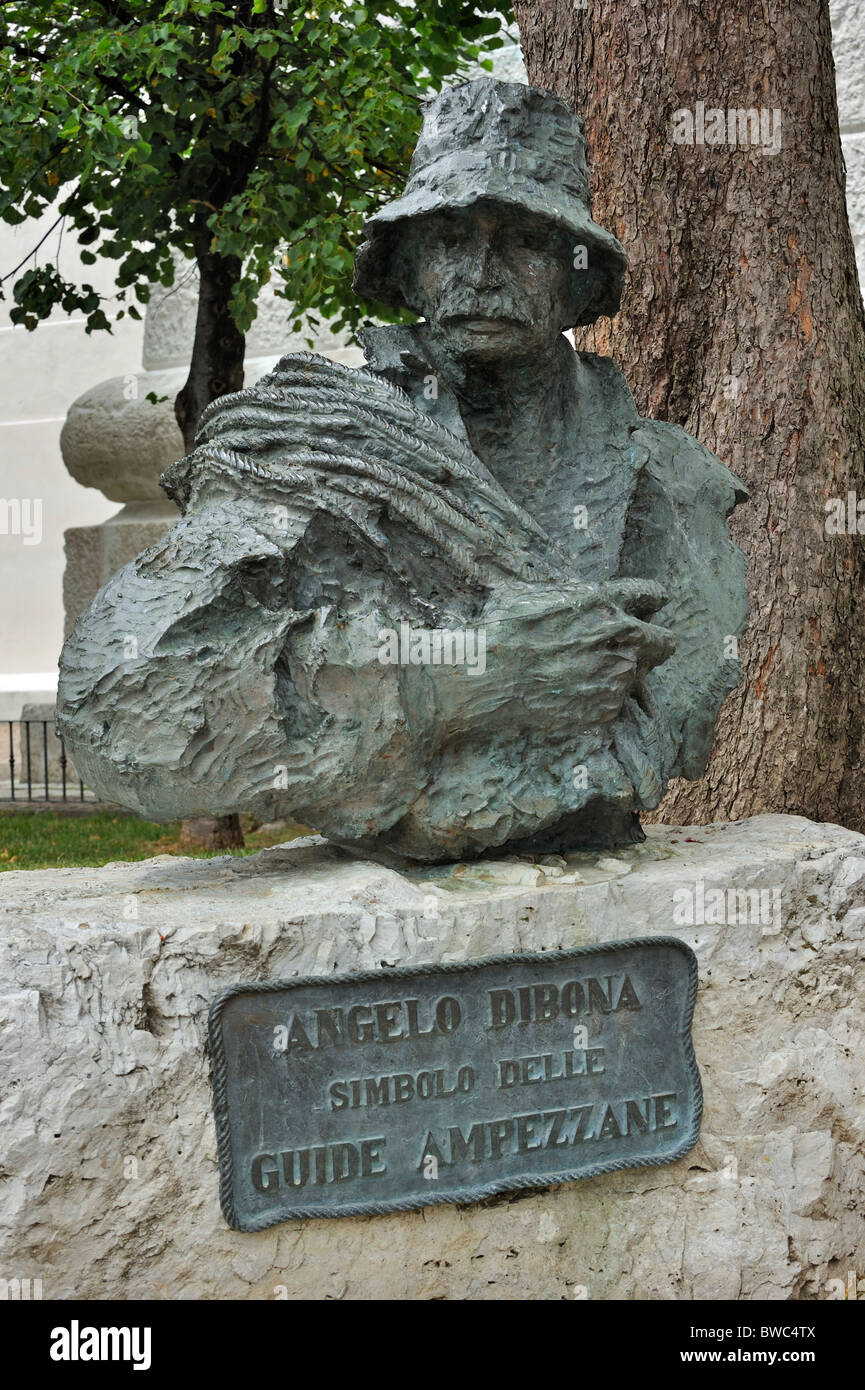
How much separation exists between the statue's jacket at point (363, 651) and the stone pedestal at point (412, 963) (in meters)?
0.19

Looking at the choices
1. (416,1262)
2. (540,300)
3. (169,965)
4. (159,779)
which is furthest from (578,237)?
(416,1262)

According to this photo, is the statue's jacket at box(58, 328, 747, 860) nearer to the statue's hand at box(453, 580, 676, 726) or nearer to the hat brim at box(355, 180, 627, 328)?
the statue's hand at box(453, 580, 676, 726)

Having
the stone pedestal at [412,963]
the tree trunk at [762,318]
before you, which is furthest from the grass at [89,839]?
the stone pedestal at [412,963]

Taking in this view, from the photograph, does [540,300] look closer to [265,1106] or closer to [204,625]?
[204,625]

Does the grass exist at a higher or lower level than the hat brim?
lower

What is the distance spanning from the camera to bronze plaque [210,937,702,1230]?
2809mm

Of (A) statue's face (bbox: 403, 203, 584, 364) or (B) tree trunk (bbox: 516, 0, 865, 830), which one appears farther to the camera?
(B) tree trunk (bbox: 516, 0, 865, 830)

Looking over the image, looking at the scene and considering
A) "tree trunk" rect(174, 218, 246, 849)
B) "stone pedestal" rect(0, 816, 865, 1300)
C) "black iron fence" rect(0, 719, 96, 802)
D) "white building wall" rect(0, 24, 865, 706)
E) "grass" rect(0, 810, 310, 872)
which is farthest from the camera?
"white building wall" rect(0, 24, 865, 706)

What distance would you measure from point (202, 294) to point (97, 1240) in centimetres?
508

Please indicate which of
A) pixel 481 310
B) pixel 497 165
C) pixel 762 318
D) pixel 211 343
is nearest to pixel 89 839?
pixel 211 343

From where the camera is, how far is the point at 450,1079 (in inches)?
116

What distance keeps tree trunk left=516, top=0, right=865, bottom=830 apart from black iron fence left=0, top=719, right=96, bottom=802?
16.4ft

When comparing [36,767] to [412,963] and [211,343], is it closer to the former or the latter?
[211,343]

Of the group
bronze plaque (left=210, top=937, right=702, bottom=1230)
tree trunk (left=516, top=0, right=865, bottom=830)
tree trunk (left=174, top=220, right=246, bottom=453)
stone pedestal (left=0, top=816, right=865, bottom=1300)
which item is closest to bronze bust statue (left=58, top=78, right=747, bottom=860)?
stone pedestal (left=0, top=816, right=865, bottom=1300)
